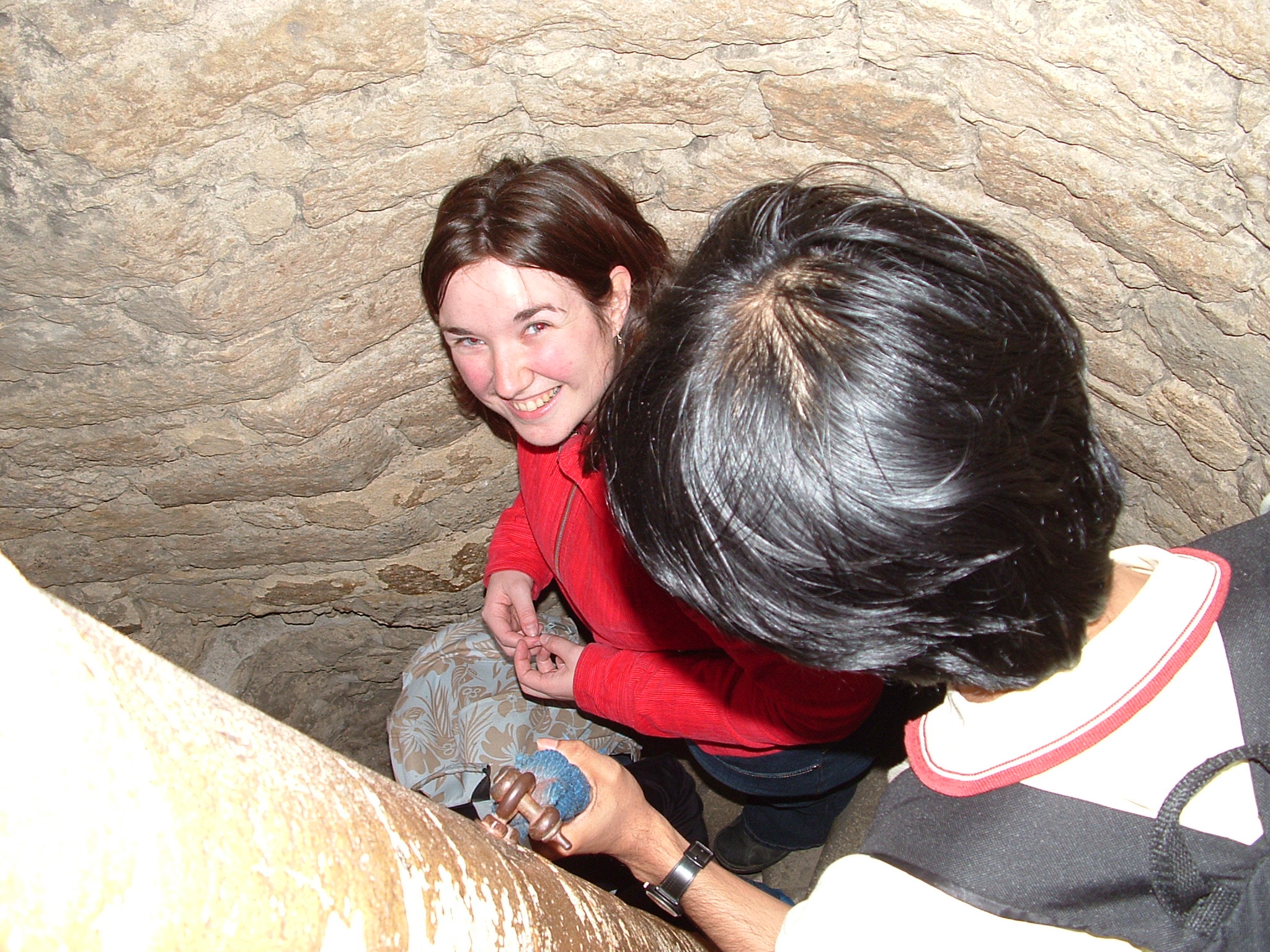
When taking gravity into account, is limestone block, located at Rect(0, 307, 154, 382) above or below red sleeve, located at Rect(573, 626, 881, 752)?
above

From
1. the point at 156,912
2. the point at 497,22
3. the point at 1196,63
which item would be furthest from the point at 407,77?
the point at 156,912

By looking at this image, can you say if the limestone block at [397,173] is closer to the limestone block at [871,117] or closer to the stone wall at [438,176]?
the stone wall at [438,176]

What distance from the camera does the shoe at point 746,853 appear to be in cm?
249

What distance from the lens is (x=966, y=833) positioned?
0.88 metres

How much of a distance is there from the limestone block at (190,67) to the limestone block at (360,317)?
0.42m

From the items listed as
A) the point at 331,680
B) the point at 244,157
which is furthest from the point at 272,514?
the point at 244,157

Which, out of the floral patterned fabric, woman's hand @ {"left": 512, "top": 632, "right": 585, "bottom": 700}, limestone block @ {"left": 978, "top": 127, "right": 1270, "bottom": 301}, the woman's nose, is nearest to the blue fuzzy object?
woman's hand @ {"left": 512, "top": 632, "right": 585, "bottom": 700}

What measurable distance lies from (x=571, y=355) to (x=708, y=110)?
0.48 meters

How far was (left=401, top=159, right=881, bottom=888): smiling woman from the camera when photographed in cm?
153

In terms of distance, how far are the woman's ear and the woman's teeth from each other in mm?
167

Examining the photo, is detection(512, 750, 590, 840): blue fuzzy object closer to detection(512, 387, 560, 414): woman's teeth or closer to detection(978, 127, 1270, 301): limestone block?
detection(512, 387, 560, 414): woman's teeth

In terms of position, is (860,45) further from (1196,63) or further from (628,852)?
(628,852)

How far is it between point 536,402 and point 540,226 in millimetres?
339

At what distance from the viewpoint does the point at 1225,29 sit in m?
1.09
